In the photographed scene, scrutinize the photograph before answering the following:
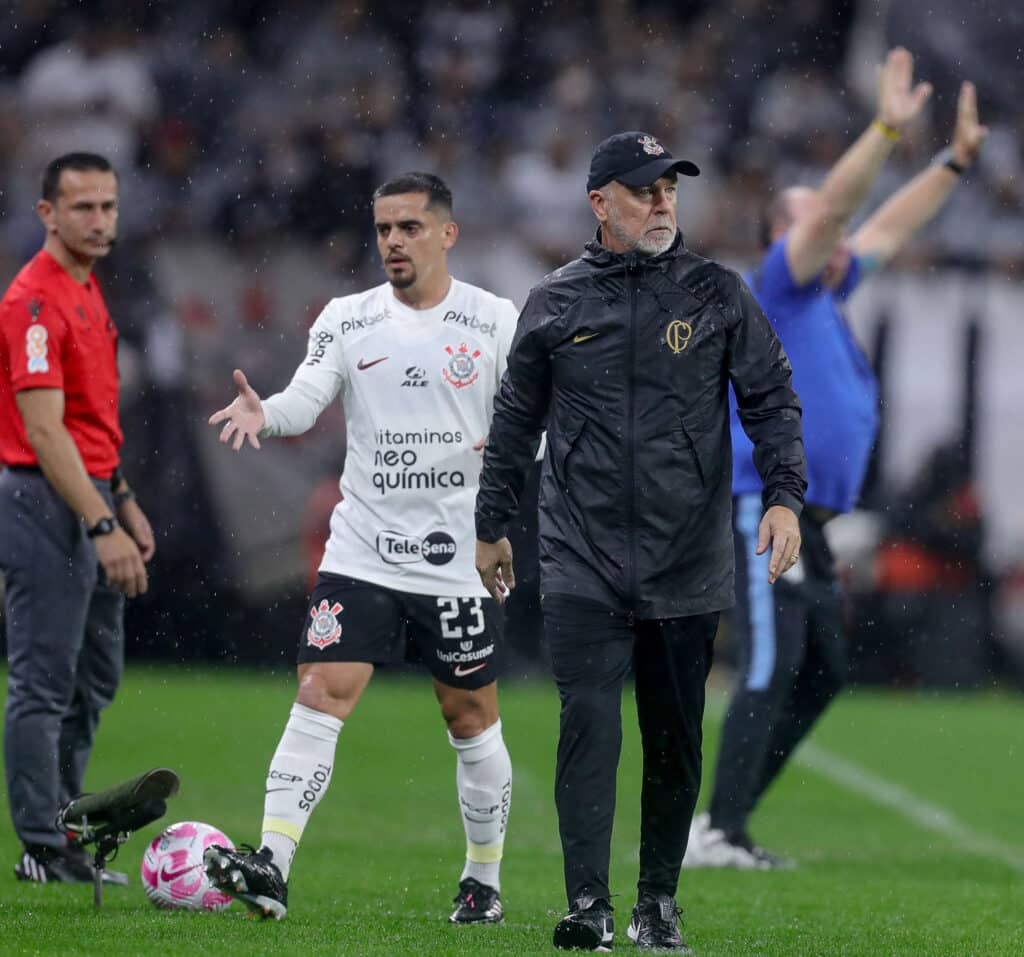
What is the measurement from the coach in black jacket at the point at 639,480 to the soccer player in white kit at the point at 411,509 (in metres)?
0.70

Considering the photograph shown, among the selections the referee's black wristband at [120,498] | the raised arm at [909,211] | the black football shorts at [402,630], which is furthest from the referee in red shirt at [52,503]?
the raised arm at [909,211]

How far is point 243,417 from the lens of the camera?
6168mm

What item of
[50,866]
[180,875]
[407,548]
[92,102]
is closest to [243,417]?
[407,548]

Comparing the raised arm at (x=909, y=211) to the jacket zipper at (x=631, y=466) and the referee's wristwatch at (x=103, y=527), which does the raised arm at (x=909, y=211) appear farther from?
the referee's wristwatch at (x=103, y=527)

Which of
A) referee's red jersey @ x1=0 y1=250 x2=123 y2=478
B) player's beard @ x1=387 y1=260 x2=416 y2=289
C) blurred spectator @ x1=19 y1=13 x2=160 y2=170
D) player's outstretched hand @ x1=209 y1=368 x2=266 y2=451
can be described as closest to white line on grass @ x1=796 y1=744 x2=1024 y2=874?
player's beard @ x1=387 y1=260 x2=416 y2=289

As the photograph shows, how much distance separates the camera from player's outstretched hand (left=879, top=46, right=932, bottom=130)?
813cm

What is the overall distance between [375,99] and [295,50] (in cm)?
109

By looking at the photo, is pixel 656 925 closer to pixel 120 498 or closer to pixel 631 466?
pixel 631 466

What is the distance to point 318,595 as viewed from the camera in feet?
20.9

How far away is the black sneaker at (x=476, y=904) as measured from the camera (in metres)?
6.26

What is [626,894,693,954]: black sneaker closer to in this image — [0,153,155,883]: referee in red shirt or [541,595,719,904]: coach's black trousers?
[541,595,719,904]: coach's black trousers

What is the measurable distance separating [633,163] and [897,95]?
117 inches

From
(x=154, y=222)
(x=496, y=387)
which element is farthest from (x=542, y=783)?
(x=154, y=222)

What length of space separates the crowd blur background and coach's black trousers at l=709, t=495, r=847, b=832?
737 cm
